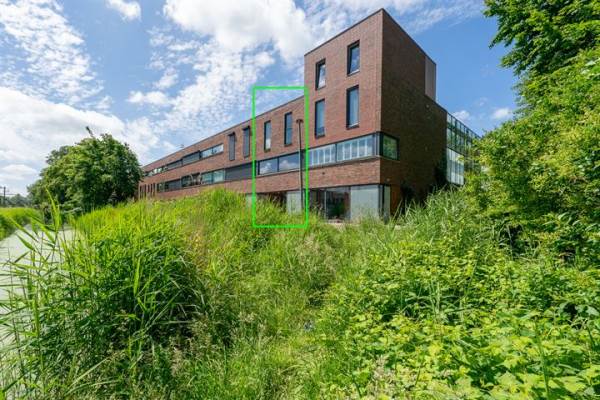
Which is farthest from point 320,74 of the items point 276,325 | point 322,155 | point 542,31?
point 276,325

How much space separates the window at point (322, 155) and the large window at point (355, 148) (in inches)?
21.3

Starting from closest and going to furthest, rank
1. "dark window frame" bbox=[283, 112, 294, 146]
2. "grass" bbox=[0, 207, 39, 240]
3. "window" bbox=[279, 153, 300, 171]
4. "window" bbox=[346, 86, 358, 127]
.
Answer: "grass" bbox=[0, 207, 39, 240] → "window" bbox=[346, 86, 358, 127] → "window" bbox=[279, 153, 300, 171] → "dark window frame" bbox=[283, 112, 294, 146]

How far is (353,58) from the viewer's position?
15836mm

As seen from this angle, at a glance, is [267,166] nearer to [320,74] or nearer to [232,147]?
[232,147]

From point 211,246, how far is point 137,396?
205 centimetres

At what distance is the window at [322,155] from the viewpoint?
16.3m

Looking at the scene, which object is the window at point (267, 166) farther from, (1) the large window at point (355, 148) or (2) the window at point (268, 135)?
(1) the large window at point (355, 148)

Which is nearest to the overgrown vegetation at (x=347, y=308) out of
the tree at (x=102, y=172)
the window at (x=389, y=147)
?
the window at (x=389, y=147)

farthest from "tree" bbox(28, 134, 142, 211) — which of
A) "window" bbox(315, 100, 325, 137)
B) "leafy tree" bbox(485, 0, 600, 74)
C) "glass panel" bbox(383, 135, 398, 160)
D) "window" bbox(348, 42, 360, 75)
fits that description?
"leafy tree" bbox(485, 0, 600, 74)

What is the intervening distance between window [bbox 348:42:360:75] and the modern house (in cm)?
6

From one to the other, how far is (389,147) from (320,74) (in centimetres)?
735

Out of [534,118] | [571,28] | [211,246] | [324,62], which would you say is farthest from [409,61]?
[211,246]

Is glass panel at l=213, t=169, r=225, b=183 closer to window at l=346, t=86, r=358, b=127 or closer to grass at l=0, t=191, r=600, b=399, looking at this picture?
window at l=346, t=86, r=358, b=127

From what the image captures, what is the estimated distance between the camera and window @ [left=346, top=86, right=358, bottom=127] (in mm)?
15391
